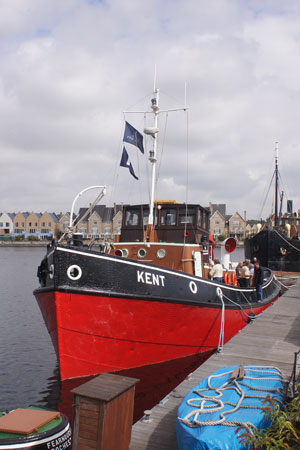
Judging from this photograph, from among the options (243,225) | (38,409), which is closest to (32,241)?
(243,225)

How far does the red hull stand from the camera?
8734mm

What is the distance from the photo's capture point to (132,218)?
44.7 ft

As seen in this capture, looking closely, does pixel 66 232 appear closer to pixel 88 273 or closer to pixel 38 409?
pixel 88 273

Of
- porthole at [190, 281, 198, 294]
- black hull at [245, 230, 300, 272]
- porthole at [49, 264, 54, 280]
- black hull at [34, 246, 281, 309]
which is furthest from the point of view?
black hull at [245, 230, 300, 272]

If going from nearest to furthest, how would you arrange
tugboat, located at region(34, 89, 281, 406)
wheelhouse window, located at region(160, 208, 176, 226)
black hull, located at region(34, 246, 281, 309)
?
black hull, located at region(34, 246, 281, 309), tugboat, located at region(34, 89, 281, 406), wheelhouse window, located at region(160, 208, 176, 226)

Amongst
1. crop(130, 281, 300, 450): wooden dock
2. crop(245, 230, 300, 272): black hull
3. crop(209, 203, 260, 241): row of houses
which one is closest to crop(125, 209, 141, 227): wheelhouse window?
crop(130, 281, 300, 450): wooden dock

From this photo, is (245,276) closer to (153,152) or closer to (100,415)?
(153,152)

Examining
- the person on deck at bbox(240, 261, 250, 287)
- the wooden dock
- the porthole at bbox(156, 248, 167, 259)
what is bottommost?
the wooden dock

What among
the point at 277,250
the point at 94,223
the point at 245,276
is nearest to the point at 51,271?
the point at 245,276

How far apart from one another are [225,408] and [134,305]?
4.88 metres

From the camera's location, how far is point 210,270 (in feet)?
42.5

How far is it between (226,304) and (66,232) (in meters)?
5.46

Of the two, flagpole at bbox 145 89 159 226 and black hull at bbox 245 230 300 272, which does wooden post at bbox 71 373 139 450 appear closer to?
flagpole at bbox 145 89 159 226

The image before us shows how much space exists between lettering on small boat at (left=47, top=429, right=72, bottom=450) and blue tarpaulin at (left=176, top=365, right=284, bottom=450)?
48.5 inches
